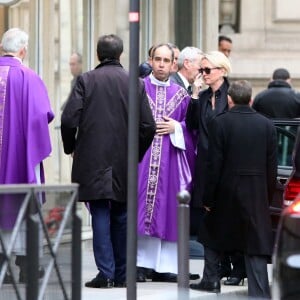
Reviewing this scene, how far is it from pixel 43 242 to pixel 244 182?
351cm

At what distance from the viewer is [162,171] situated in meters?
13.0

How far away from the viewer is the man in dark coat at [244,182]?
1183cm

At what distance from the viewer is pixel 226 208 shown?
39.1 feet

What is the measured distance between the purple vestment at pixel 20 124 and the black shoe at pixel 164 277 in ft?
5.46

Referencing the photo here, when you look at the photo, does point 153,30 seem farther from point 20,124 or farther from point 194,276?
Answer: point 20,124

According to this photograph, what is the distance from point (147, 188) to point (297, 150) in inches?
69.4

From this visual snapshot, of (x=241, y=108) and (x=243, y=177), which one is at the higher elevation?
(x=241, y=108)

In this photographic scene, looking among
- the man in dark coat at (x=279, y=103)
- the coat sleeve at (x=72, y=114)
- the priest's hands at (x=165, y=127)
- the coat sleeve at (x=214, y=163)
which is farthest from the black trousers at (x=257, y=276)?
the man in dark coat at (x=279, y=103)

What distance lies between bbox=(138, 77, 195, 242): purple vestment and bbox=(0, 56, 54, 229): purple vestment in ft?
3.99

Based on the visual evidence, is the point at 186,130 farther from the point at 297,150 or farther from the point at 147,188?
the point at 297,150

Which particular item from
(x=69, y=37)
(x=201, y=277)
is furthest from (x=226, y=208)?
(x=69, y=37)

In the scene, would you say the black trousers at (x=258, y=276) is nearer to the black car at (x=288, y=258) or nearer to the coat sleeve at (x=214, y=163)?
the coat sleeve at (x=214, y=163)

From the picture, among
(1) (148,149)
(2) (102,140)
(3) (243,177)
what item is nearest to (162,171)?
(1) (148,149)

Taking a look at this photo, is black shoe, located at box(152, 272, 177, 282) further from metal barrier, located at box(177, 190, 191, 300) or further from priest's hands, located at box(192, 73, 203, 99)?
metal barrier, located at box(177, 190, 191, 300)
